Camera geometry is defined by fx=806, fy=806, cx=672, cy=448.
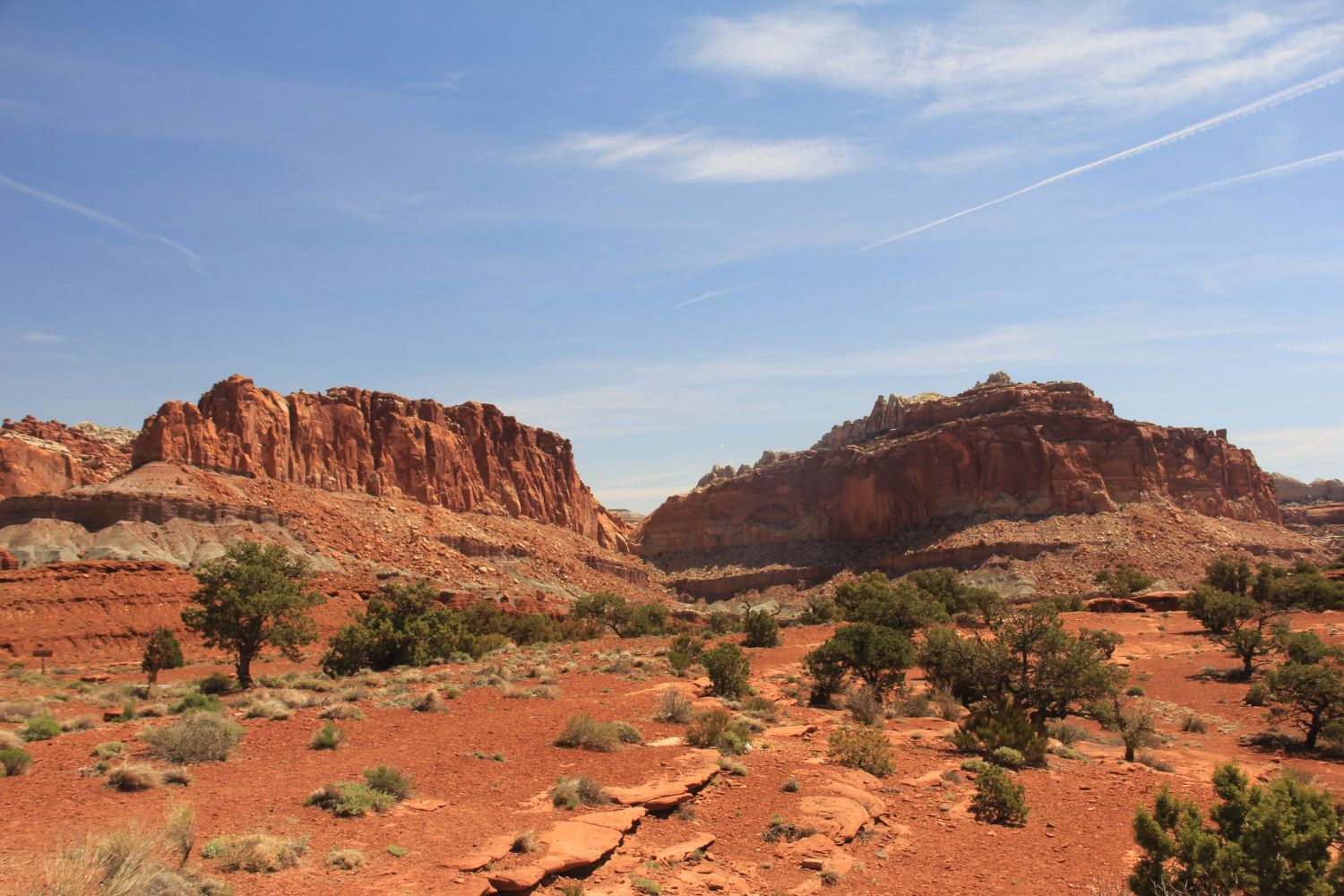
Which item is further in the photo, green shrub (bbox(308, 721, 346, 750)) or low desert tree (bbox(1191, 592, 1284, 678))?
low desert tree (bbox(1191, 592, 1284, 678))

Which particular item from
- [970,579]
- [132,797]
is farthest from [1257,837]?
[970,579]

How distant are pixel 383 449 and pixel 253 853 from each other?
76569mm

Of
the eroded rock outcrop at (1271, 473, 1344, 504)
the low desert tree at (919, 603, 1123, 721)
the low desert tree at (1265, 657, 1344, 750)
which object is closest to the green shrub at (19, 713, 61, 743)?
the low desert tree at (919, 603, 1123, 721)

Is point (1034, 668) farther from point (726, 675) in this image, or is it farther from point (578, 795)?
point (578, 795)

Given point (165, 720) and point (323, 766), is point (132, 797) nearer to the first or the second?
point (323, 766)

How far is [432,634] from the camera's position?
93.9 feet

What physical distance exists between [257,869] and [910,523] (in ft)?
289

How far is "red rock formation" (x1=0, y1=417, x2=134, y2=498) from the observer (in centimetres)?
6906

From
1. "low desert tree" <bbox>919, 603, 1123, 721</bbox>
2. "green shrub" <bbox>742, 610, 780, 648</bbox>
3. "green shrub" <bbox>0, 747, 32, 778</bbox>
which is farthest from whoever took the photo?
"green shrub" <bbox>742, 610, 780, 648</bbox>

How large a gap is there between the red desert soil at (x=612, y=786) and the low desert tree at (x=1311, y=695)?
2005mm

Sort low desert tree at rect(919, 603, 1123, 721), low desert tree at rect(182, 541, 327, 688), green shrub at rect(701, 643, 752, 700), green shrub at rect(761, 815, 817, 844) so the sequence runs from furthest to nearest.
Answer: low desert tree at rect(182, 541, 327, 688)
green shrub at rect(701, 643, 752, 700)
low desert tree at rect(919, 603, 1123, 721)
green shrub at rect(761, 815, 817, 844)

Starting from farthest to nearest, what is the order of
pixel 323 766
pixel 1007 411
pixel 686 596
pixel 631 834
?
pixel 686 596, pixel 1007 411, pixel 323 766, pixel 631 834

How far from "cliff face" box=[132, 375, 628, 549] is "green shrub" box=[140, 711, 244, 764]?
54.8 m

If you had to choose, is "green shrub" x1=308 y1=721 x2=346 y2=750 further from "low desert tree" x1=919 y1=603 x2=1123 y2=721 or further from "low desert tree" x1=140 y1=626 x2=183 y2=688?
"low desert tree" x1=919 y1=603 x2=1123 y2=721
